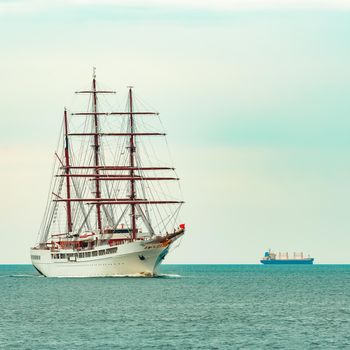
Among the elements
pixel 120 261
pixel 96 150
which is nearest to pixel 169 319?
pixel 120 261

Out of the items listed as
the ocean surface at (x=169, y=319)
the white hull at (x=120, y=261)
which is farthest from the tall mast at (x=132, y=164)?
the ocean surface at (x=169, y=319)

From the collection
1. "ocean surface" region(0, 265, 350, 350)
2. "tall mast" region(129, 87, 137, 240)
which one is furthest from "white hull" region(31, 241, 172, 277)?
"ocean surface" region(0, 265, 350, 350)

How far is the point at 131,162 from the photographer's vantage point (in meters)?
182

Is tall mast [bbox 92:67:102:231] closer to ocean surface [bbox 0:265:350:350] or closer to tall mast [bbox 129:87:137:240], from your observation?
tall mast [bbox 129:87:137:240]

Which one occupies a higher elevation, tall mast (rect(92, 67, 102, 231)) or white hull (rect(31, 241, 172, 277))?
tall mast (rect(92, 67, 102, 231))

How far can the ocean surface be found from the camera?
84.2 metres

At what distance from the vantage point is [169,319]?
10275cm

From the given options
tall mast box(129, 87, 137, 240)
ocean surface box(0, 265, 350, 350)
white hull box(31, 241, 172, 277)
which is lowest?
ocean surface box(0, 265, 350, 350)

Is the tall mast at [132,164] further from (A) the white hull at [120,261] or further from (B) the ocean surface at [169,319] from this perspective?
(B) the ocean surface at [169,319]

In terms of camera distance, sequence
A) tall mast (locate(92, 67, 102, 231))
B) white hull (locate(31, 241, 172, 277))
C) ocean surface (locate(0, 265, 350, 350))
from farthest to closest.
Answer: tall mast (locate(92, 67, 102, 231)) → white hull (locate(31, 241, 172, 277)) → ocean surface (locate(0, 265, 350, 350))

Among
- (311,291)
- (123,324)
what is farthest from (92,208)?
(123,324)

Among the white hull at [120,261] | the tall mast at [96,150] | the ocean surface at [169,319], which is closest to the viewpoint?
the ocean surface at [169,319]

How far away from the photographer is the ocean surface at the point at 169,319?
84.2 metres

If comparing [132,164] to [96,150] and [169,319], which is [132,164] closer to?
[96,150]
